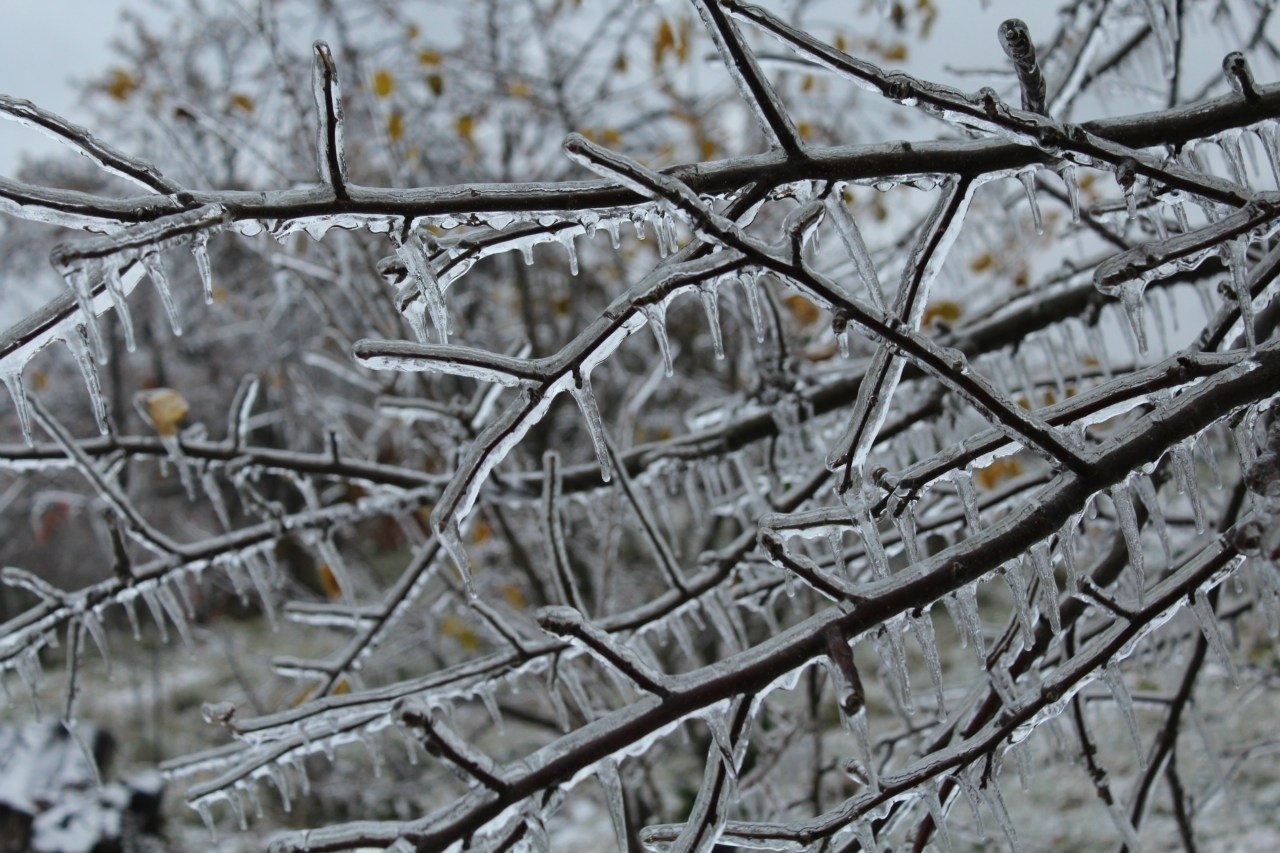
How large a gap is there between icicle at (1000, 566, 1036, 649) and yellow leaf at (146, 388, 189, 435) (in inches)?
66.5

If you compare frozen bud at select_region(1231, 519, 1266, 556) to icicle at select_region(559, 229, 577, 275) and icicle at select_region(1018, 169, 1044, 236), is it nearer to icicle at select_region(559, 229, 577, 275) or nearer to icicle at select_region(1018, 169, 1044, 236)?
icicle at select_region(1018, 169, 1044, 236)

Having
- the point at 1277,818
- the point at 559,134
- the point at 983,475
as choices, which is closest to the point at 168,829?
the point at 559,134

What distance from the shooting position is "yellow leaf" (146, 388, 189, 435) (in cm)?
193

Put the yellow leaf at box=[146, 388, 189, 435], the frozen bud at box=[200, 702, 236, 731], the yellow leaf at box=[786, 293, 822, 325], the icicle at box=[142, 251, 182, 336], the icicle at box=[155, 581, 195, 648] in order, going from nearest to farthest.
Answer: the icicle at box=[142, 251, 182, 336]
the frozen bud at box=[200, 702, 236, 731]
the icicle at box=[155, 581, 195, 648]
the yellow leaf at box=[146, 388, 189, 435]
the yellow leaf at box=[786, 293, 822, 325]

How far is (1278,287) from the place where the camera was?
110 cm

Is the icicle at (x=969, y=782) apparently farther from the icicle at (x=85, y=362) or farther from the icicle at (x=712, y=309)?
the icicle at (x=85, y=362)

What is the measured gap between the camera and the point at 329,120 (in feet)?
2.88

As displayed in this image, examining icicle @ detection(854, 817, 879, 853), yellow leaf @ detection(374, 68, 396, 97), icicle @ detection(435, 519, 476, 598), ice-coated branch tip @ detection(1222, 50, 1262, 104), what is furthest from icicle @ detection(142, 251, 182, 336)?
yellow leaf @ detection(374, 68, 396, 97)

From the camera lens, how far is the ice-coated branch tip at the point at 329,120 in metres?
0.86

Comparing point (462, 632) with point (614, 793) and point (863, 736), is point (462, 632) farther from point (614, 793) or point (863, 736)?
point (863, 736)

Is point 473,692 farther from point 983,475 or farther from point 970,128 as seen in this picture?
point 983,475

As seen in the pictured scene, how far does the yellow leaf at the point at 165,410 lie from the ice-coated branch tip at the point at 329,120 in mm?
1250

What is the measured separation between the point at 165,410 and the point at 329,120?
1.31 meters

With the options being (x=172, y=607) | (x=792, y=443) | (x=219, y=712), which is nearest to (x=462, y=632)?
(x=172, y=607)
